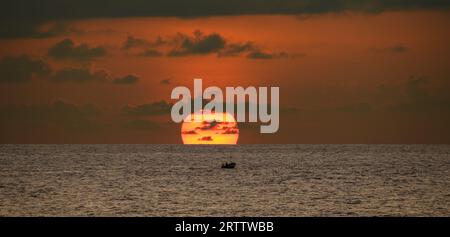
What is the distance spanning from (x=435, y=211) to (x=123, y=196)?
32.7 m

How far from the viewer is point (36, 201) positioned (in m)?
69.8

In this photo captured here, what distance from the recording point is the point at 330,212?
59344 millimetres

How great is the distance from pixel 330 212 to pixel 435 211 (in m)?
9.49

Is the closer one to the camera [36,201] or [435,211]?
[435,211]
